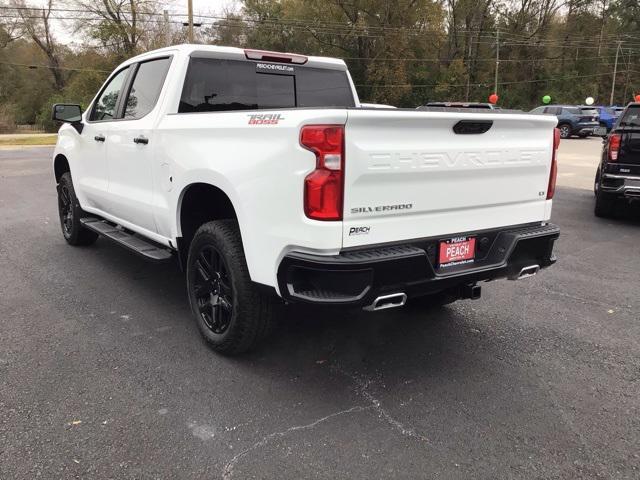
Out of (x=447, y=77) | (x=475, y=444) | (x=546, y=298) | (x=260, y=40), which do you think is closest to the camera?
(x=475, y=444)

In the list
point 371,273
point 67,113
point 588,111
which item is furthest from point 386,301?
point 588,111

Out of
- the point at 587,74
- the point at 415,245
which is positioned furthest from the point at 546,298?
the point at 587,74

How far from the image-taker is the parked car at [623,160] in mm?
7750

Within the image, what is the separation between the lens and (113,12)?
46.6 metres

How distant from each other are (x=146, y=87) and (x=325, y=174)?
2543mm

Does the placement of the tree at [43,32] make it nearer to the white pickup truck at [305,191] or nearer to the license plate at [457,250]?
the white pickup truck at [305,191]

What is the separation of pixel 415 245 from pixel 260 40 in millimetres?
51474

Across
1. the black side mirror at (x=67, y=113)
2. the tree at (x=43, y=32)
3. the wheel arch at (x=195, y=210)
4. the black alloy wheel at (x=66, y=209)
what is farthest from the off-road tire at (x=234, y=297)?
the tree at (x=43, y=32)

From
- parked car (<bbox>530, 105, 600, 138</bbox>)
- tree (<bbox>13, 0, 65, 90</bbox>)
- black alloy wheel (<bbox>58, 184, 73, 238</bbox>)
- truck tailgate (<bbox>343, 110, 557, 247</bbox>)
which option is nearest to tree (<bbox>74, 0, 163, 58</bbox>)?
tree (<bbox>13, 0, 65, 90</bbox>)

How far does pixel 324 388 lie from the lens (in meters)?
3.30

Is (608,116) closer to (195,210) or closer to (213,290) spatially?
(195,210)

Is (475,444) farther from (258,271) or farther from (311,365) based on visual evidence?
(258,271)

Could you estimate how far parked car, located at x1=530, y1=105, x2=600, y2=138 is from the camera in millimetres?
28094

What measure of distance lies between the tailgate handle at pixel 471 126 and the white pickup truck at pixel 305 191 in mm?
10
